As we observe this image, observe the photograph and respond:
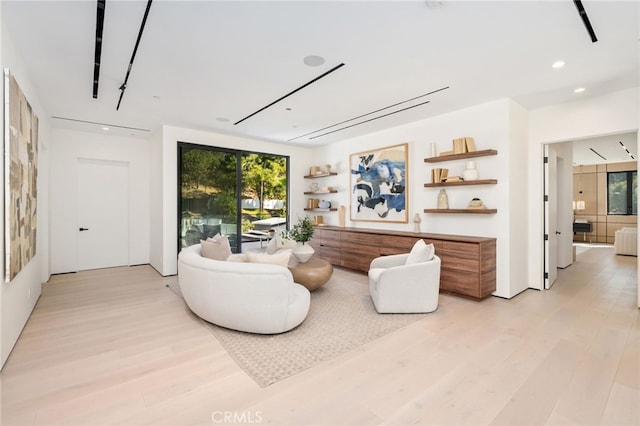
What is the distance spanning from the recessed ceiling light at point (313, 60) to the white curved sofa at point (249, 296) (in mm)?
2107

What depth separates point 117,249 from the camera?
6.41 meters

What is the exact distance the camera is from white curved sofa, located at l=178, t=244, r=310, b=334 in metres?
2.87

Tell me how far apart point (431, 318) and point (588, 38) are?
3.08 m

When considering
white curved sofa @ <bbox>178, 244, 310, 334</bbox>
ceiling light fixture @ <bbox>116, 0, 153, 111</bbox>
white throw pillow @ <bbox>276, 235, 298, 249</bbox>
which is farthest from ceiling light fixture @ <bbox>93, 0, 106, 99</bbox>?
white throw pillow @ <bbox>276, 235, 298, 249</bbox>

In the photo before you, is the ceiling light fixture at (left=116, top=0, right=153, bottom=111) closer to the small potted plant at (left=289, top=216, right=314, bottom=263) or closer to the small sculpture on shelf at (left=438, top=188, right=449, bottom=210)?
the small potted plant at (left=289, top=216, right=314, bottom=263)

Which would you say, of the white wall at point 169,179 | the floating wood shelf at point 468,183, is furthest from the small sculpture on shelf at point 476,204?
the white wall at point 169,179

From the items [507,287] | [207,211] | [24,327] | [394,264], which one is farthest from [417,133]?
[24,327]

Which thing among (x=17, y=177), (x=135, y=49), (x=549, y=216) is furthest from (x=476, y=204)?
(x=17, y=177)

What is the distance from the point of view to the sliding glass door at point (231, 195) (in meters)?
5.93

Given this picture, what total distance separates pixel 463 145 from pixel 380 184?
180 centimetres

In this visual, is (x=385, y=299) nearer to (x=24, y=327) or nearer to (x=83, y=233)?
(x=24, y=327)

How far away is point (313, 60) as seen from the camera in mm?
3113

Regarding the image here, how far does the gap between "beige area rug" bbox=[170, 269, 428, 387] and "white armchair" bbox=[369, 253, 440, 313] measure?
10 centimetres

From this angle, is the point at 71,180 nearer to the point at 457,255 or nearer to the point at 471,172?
the point at 457,255
